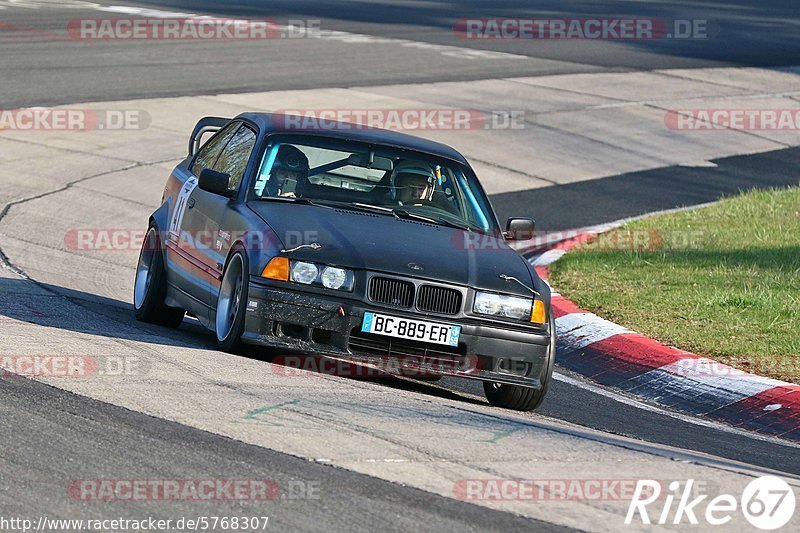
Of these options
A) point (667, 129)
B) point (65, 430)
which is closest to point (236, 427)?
point (65, 430)

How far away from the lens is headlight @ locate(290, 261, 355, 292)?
7.82 metres

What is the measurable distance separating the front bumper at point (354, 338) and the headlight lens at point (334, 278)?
0.08 m

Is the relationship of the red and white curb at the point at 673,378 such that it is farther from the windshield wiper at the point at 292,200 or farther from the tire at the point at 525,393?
the windshield wiper at the point at 292,200

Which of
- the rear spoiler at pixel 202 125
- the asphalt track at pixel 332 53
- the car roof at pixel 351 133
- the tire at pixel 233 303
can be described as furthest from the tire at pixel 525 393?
the asphalt track at pixel 332 53

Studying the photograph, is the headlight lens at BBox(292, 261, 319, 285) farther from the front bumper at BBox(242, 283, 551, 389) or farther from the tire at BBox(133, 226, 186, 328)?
the tire at BBox(133, 226, 186, 328)

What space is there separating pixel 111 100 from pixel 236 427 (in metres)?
14.3

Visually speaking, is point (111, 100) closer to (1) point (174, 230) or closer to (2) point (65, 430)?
(1) point (174, 230)

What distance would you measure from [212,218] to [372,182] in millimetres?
1025

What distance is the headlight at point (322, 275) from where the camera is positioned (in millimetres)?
7820

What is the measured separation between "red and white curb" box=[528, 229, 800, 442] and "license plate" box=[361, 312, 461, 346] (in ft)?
5.92

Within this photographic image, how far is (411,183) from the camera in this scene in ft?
29.8

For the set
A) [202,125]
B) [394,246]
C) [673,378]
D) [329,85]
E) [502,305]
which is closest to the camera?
[502,305]

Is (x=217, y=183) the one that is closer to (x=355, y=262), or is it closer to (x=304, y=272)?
(x=304, y=272)

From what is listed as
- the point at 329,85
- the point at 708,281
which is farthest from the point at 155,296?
the point at 329,85
